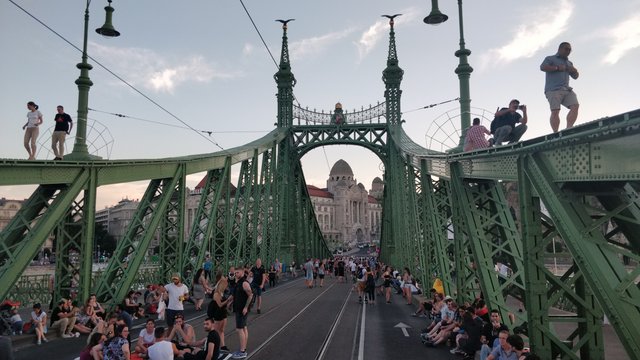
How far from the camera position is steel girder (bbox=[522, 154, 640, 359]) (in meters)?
4.53

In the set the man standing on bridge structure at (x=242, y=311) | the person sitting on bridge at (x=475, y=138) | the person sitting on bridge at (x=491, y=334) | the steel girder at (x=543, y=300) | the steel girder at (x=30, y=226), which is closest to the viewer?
the steel girder at (x=543, y=300)

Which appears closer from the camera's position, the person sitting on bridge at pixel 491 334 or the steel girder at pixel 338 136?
the person sitting on bridge at pixel 491 334

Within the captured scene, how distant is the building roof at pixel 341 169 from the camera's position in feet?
572

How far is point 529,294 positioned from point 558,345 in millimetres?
743

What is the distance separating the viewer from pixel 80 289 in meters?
11.7

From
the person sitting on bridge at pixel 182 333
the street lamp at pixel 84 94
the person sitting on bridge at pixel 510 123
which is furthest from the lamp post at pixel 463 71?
the street lamp at pixel 84 94

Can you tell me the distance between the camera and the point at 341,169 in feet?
575

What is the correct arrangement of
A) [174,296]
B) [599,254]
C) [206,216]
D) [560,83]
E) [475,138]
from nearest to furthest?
[599,254] < [560,83] < [475,138] < [174,296] < [206,216]

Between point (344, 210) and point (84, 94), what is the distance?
154m

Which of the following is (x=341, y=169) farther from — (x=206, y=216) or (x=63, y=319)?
(x=63, y=319)

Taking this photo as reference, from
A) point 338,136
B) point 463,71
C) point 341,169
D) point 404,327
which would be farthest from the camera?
point 341,169

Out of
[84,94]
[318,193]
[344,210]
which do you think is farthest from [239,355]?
[344,210]

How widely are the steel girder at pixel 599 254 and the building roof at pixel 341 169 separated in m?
168

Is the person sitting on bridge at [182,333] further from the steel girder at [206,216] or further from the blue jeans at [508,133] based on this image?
the blue jeans at [508,133]
